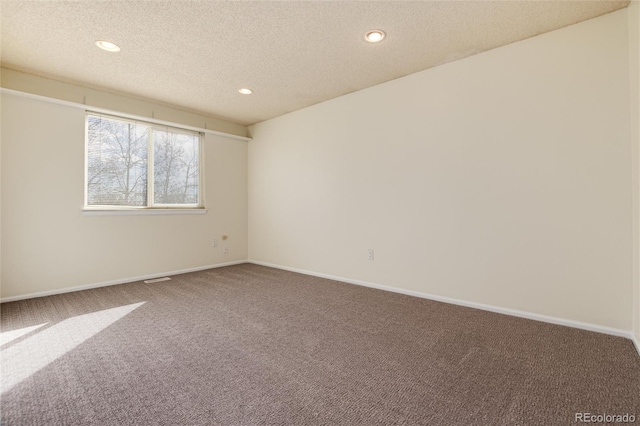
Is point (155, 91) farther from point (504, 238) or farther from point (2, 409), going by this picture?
point (504, 238)

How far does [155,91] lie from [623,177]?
16.0 feet

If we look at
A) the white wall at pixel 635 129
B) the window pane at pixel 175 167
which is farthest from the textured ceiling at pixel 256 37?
the window pane at pixel 175 167

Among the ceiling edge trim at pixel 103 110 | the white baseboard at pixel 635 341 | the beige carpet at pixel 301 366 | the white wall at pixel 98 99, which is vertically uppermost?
the white wall at pixel 98 99

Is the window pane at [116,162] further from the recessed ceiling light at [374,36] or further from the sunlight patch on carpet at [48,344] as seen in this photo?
the recessed ceiling light at [374,36]

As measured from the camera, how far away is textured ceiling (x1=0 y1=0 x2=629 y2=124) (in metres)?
2.20

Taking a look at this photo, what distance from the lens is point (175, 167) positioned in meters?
4.44

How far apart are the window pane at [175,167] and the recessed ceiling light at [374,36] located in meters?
3.21

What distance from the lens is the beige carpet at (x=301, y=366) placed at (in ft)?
4.59

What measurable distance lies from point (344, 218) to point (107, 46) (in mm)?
3077

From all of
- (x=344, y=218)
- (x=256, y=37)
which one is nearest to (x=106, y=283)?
(x=344, y=218)

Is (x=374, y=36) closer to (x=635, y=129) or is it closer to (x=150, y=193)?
(x=635, y=129)

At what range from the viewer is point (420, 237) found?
10.6 feet

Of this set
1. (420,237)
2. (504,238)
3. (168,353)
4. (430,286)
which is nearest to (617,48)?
(504,238)

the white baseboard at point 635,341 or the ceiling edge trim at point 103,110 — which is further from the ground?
the ceiling edge trim at point 103,110
